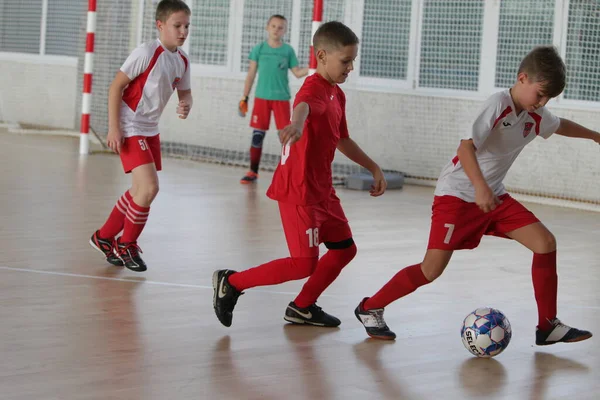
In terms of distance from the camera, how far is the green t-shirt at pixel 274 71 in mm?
9086

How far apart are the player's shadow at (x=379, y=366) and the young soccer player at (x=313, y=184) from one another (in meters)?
0.36

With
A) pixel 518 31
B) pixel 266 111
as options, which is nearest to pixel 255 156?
pixel 266 111

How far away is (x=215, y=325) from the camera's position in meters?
4.04

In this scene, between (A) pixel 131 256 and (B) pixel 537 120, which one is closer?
(B) pixel 537 120

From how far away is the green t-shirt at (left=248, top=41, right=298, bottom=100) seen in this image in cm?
909

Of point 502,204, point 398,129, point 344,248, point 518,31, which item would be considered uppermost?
point 518,31

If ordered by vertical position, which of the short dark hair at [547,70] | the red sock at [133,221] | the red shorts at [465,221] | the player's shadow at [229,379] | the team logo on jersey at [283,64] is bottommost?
the player's shadow at [229,379]

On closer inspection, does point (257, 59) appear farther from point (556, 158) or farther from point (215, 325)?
point (215, 325)

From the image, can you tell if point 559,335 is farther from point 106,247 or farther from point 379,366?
point 106,247

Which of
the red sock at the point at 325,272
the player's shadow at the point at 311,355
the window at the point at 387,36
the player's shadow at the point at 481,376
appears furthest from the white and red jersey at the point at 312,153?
the window at the point at 387,36

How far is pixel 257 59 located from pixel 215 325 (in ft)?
18.1

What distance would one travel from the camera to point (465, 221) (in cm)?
379

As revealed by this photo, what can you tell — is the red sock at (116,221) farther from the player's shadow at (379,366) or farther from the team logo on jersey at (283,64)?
the team logo on jersey at (283,64)

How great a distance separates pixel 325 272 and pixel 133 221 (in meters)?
1.32
